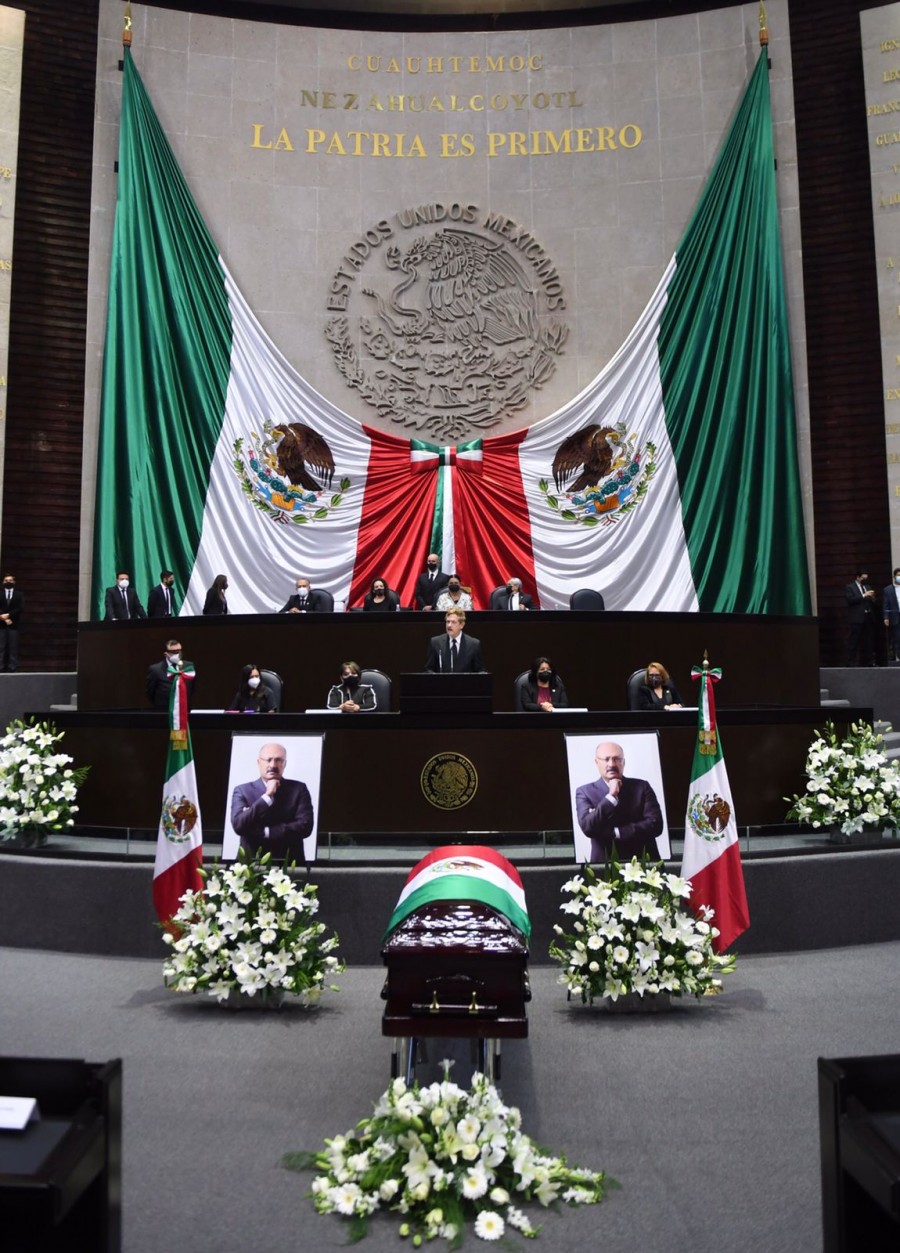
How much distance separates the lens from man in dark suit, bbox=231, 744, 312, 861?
619 cm

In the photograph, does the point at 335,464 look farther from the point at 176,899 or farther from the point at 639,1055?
the point at 639,1055

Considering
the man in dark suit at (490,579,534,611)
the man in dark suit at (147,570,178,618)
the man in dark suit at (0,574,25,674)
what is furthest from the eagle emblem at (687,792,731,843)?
the man in dark suit at (0,574,25,674)

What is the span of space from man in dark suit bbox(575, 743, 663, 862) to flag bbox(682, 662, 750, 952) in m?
0.40

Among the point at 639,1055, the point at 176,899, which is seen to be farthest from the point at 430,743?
the point at 639,1055

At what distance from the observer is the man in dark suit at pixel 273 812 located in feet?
20.3

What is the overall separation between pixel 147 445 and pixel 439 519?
332cm

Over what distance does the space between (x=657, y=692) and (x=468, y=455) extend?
20.5ft

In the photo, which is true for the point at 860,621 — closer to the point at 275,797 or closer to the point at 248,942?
the point at 275,797

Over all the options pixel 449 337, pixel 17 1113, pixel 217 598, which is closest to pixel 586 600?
pixel 217 598

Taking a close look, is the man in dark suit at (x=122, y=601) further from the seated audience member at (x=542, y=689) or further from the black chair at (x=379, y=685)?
the seated audience member at (x=542, y=689)

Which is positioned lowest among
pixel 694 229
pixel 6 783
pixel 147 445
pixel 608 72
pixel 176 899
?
pixel 176 899

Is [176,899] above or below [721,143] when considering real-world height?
below

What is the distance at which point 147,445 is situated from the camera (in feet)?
42.7

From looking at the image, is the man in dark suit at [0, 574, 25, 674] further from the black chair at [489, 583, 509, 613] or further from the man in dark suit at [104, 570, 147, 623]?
the black chair at [489, 583, 509, 613]
